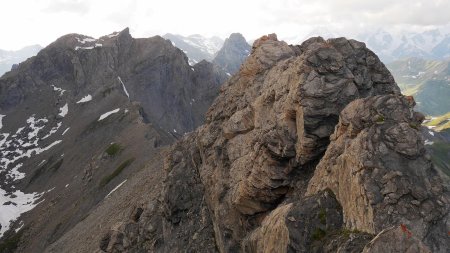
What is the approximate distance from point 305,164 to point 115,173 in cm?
7908

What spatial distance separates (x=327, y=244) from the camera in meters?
22.0

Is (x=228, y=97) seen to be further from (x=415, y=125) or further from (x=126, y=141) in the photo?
(x=126, y=141)

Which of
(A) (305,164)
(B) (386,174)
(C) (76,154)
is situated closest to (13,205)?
(C) (76,154)

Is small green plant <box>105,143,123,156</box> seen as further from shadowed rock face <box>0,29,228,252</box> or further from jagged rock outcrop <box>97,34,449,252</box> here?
jagged rock outcrop <box>97,34,449,252</box>

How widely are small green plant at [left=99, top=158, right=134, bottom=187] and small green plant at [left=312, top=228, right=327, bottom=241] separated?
8354cm

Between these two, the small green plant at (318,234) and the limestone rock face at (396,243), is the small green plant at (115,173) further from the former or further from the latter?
the limestone rock face at (396,243)

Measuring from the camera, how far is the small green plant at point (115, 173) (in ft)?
332

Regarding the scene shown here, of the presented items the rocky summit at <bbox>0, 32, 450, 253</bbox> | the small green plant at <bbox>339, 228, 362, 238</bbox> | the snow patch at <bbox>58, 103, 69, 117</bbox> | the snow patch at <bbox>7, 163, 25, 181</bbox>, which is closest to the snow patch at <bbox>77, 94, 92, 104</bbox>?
the snow patch at <bbox>58, 103, 69, 117</bbox>

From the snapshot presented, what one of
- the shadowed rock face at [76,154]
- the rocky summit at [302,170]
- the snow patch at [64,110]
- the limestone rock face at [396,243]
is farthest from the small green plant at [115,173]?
the snow patch at [64,110]

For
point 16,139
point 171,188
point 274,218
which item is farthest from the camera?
point 16,139

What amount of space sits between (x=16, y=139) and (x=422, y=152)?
19564 centimetres

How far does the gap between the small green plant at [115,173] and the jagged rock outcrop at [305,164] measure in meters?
53.0

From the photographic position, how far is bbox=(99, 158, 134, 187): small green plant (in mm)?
101281

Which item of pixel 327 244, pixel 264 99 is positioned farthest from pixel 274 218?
pixel 264 99
